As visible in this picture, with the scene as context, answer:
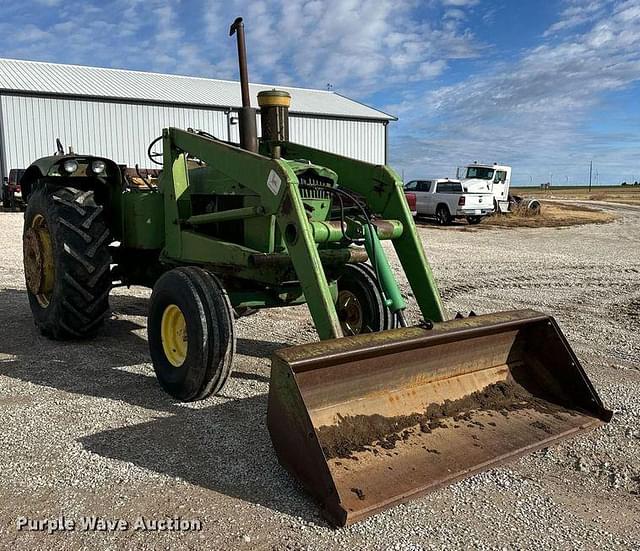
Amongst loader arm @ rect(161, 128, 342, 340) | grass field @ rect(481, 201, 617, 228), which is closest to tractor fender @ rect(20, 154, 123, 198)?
loader arm @ rect(161, 128, 342, 340)

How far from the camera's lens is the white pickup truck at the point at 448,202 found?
72.3ft

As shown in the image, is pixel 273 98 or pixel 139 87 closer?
pixel 273 98

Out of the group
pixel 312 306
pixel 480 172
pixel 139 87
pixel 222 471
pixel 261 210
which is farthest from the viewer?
pixel 139 87

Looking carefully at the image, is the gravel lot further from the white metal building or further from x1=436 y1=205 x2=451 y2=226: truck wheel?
the white metal building

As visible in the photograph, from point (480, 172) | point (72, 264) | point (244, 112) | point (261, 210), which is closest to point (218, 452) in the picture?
point (261, 210)

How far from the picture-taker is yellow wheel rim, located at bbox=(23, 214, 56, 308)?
5.84 metres

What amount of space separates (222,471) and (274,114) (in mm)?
3152

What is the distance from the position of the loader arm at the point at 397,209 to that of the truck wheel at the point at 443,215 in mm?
17781

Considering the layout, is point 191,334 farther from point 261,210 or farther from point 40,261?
point 40,261

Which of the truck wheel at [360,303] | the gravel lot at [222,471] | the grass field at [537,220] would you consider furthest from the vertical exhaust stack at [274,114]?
the grass field at [537,220]

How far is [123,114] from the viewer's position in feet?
94.1

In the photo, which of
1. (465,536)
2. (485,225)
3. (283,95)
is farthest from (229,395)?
(485,225)

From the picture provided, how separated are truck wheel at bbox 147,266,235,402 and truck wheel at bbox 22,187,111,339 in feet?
3.71

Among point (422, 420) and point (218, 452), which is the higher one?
point (422, 420)
